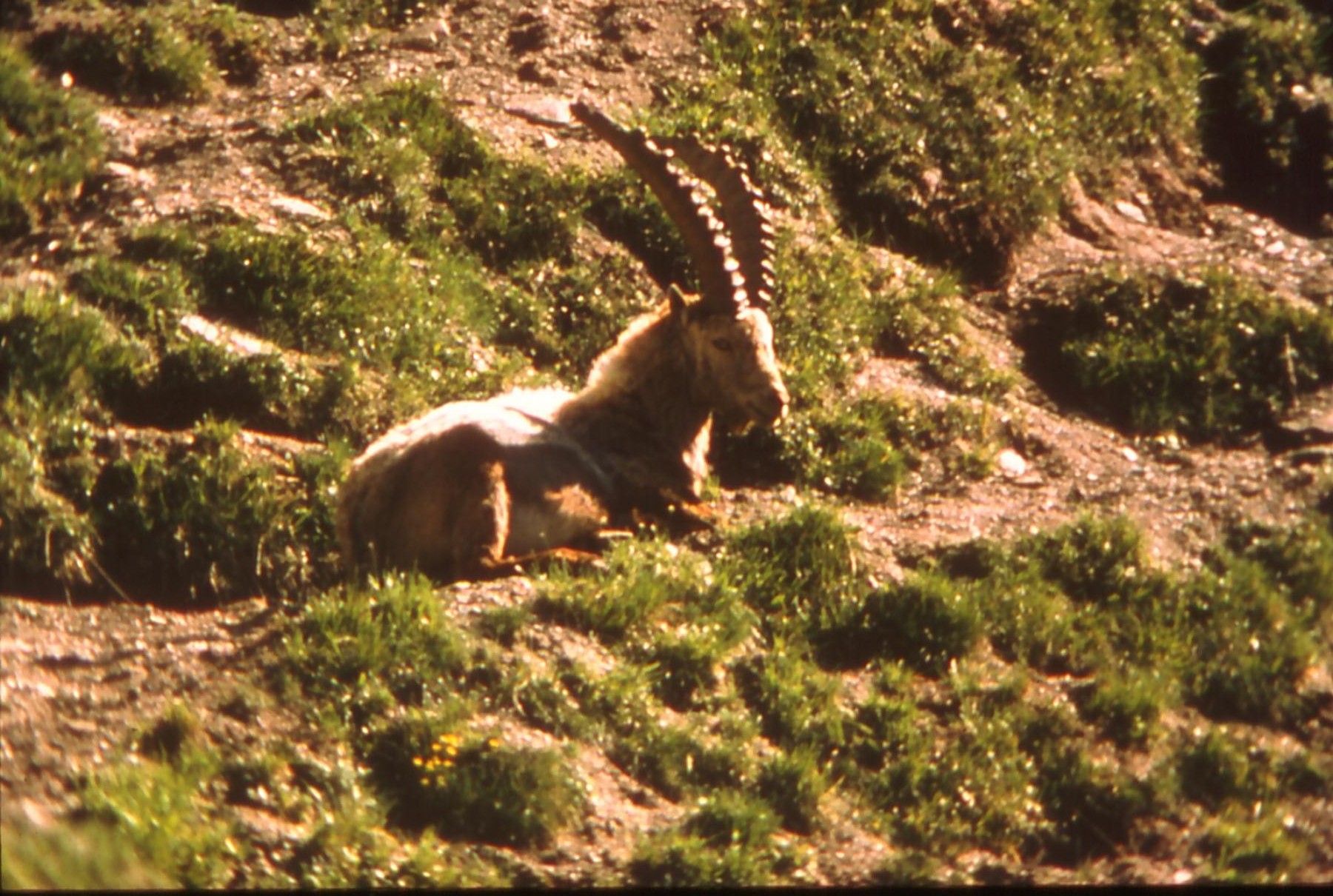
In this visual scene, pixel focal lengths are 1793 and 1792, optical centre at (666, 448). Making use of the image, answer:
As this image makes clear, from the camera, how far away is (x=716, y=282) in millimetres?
8883

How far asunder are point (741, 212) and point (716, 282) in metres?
0.43

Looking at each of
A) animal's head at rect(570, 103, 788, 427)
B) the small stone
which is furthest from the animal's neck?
the small stone

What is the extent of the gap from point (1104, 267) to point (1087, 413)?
1375 mm

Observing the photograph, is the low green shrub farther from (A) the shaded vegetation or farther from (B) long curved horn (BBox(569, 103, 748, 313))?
(A) the shaded vegetation

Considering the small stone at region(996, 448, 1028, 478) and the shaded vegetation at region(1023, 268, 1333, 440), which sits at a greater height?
the shaded vegetation at region(1023, 268, 1333, 440)

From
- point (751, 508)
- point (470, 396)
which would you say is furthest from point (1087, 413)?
point (470, 396)

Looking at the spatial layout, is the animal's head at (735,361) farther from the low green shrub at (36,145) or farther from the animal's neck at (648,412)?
the low green shrub at (36,145)

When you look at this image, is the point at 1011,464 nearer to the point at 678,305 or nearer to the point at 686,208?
the point at 678,305

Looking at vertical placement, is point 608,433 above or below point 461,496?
above

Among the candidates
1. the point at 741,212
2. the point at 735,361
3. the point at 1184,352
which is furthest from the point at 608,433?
the point at 1184,352

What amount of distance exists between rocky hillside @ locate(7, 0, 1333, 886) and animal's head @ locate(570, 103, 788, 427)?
1.67 ft

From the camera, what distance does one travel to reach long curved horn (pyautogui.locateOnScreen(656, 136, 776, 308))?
354 inches

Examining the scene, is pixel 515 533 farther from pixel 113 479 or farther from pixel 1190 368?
pixel 1190 368

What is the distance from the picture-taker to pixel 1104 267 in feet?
35.6
